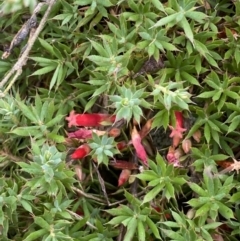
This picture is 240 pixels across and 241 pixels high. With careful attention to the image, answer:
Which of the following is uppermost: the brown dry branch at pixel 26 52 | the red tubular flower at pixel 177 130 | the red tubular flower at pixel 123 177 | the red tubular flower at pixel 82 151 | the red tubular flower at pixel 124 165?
the brown dry branch at pixel 26 52

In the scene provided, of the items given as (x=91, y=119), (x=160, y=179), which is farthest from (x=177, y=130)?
(x=91, y=119)

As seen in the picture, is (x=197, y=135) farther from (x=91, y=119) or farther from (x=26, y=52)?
(x=26, y=52)

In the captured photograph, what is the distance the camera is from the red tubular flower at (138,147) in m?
1.64

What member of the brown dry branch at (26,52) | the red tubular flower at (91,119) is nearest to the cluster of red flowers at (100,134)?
the red tubular flower at (91,119)

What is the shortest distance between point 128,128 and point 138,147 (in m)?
0.12

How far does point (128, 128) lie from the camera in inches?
68.7

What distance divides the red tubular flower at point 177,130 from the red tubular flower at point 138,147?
105mm

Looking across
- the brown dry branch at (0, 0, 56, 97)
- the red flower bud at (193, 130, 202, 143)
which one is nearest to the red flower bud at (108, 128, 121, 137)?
A: the red flower bud at (193, 130, 202, 143)

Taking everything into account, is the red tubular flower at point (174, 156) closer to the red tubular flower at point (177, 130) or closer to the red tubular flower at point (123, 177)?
the red tubular flower at point (177, 130)

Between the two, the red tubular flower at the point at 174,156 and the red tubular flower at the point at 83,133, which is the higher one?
the red tubular flower at the point at 83,133

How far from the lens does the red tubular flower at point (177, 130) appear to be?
5.39 feet

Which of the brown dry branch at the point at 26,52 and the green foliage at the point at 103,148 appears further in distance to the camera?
the brown dry branch at the point at 26,52

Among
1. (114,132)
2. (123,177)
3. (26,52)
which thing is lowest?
(123,177)

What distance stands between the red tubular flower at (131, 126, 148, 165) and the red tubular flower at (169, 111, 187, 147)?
0.10m
